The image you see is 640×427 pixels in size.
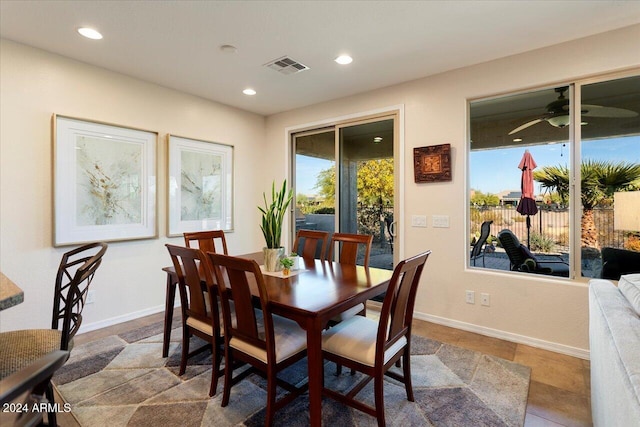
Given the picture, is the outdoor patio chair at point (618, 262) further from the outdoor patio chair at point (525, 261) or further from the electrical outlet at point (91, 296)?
the electrical outlet at point (91, 296)

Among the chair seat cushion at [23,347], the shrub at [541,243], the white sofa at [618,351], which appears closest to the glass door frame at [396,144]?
the shrub at [541,243]

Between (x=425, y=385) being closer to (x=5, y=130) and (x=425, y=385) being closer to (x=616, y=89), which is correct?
(x=616, y=89)

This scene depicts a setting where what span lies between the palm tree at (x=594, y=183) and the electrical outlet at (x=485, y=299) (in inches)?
35.9

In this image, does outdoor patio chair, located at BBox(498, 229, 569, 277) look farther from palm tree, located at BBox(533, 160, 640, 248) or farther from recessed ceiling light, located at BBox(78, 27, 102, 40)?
recessed ceiling light, located at BBox(78, 27, 102, 40)

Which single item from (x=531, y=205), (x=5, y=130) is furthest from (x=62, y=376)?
(x=531, y=205)

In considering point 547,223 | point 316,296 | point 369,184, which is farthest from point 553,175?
point 316,296

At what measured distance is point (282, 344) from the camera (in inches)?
70.4

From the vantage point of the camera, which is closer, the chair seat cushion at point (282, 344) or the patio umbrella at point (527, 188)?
the chair seat cushion at point (282, 344)

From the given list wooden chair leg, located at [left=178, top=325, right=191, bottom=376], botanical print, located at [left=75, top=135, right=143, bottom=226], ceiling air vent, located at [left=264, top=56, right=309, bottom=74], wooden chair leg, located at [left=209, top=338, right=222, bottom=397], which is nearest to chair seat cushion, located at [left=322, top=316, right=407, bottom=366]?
wooden chair leg, located at [left=209, top=338, right=222, bottom=397]

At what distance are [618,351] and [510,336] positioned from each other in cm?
214

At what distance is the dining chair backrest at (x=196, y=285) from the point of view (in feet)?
6.41

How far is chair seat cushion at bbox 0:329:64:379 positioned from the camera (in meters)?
1.28

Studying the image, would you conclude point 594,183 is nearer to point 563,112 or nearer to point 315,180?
point 563,112

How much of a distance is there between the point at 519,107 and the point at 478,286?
1.79 m
